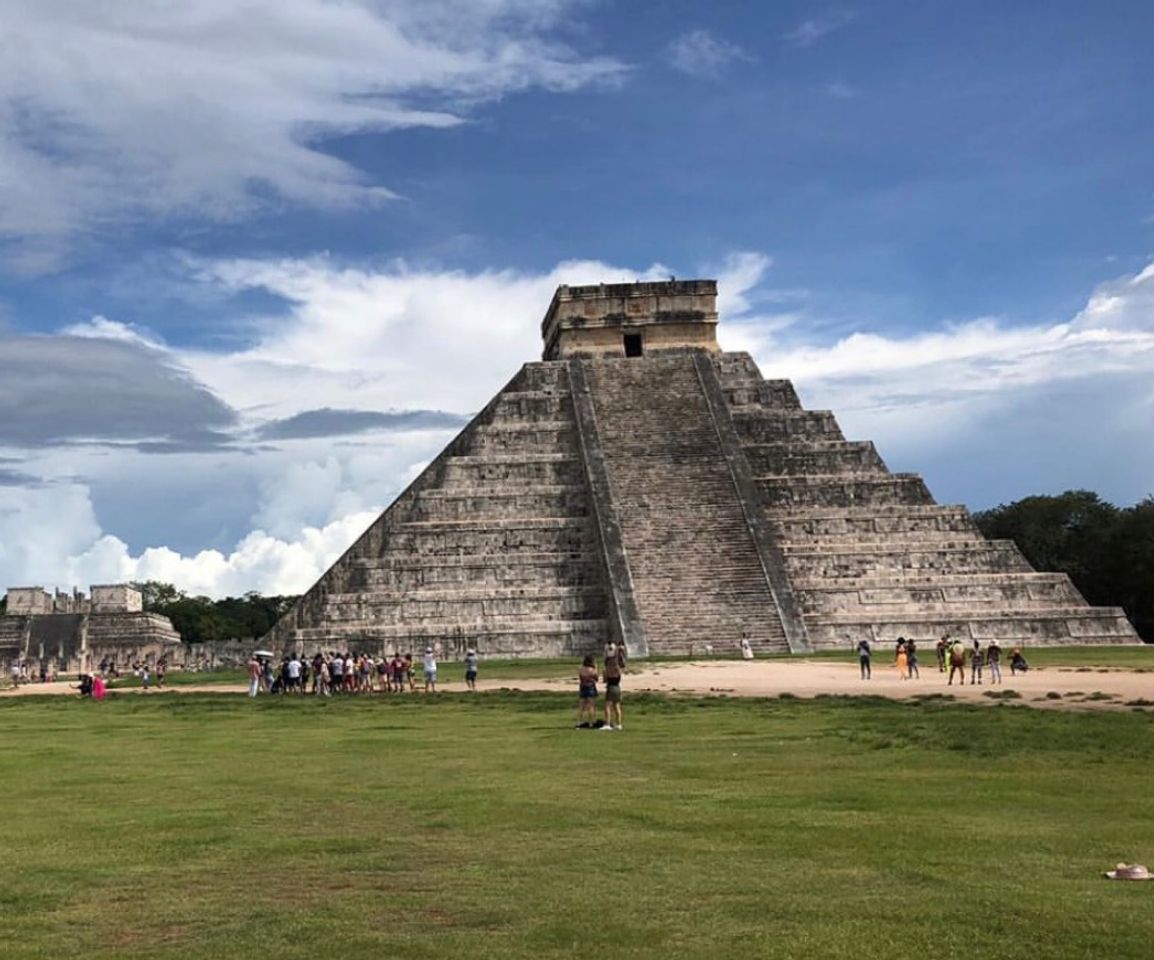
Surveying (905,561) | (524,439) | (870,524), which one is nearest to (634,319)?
(524,439)

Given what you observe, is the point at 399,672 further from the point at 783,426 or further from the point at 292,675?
the point at 783,426

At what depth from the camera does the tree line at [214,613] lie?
275ft

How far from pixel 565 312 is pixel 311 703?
2155 centimetres

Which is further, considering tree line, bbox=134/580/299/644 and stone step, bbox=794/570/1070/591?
tree line, bbox=134/580/299/644

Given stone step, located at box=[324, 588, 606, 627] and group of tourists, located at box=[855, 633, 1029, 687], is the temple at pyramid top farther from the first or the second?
group of tourists, located at box=[855, 633, 1029, 687]

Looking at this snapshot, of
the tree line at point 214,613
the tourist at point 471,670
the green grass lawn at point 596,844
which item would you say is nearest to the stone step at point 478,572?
the tourist at point 471,670

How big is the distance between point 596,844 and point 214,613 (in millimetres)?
85519

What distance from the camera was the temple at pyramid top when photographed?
136 feet

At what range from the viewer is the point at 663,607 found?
3030cm

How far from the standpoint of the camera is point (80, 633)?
1779 inches

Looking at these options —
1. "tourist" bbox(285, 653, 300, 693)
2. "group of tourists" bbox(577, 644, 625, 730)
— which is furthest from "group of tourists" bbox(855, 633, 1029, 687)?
"tourist" bbox(285, 653, 300, 693)

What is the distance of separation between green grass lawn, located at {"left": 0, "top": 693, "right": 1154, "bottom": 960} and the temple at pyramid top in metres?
27.5

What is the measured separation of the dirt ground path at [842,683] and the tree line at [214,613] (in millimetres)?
57357

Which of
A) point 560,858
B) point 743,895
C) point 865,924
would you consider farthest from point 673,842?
point 865,924
